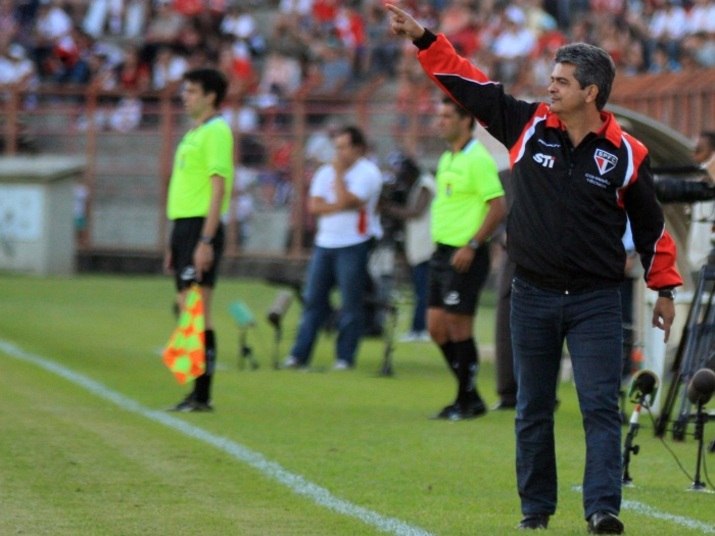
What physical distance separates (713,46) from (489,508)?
2069 cm

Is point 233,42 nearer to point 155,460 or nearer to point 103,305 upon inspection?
point 103,305

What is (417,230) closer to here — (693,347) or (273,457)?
(693,347)

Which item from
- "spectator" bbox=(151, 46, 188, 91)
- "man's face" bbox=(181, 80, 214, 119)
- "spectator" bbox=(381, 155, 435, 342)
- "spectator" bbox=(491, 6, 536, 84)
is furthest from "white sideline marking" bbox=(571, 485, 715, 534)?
"spectator" bbox=(151, 46, 188, 91)

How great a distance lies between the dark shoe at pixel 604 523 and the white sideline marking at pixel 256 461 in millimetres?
675

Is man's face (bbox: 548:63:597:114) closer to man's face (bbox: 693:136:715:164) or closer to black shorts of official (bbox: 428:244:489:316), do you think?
black shorts of official (bbox: 428:244:489:316)

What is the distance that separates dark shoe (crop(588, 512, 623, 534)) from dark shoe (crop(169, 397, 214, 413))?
510 cm

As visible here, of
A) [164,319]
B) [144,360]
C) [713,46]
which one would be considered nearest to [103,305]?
[164,319]

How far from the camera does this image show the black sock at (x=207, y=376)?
1191cm

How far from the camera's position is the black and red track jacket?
24.0 feet

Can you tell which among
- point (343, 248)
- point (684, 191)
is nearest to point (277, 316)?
point (343, 248)

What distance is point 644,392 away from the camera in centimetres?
887

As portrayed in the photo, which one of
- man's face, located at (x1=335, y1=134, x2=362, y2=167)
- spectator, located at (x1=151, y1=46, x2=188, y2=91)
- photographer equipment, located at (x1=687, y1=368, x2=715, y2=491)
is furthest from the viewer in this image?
spectator, located at (x1=151, y1=46, x2=188, y2=91)

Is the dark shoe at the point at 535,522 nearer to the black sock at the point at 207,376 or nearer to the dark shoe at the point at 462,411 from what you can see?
the dark shoe at the point at 462,411

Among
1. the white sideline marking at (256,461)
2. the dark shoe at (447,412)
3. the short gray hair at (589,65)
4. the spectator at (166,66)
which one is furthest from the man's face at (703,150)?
the spectator at (166,66)
